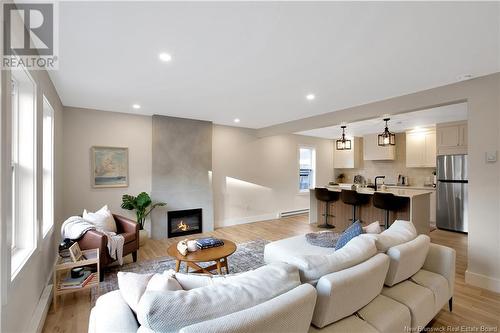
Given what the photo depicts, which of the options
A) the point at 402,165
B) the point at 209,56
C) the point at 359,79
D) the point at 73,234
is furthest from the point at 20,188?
the point at 402,165

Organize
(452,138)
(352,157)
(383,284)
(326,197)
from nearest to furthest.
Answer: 1. (383,284)
2. (452,138)
3. (326,197)
4. (352,157)

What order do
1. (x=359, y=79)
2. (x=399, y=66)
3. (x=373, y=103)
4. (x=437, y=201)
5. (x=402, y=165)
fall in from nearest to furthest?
(x=399, y=66)
(x=359, y=79)
(x=373, y=103)
(x=437, y=201)
(x=402, y=165)

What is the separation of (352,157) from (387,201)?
342 centimetres

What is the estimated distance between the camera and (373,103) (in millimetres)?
3705

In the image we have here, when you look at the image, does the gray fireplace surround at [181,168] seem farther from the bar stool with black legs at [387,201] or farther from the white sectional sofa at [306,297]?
the white sectional sofa at [306,297]

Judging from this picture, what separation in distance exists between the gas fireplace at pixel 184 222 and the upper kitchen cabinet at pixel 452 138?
5607 mm

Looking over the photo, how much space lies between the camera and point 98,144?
4277mm

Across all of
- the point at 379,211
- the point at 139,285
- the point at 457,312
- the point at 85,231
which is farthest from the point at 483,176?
the point at 85,231

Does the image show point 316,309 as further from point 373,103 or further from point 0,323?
point 373,103

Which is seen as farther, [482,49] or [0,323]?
[482,49]

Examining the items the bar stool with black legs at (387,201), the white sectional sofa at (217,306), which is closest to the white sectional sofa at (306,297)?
the white sectional sofa at (217,306)

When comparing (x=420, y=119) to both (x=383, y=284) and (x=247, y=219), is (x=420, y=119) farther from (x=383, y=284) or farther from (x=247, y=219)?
(x=383, y=284)

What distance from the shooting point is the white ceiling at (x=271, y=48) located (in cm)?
164

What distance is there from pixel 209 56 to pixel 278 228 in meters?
4.21
